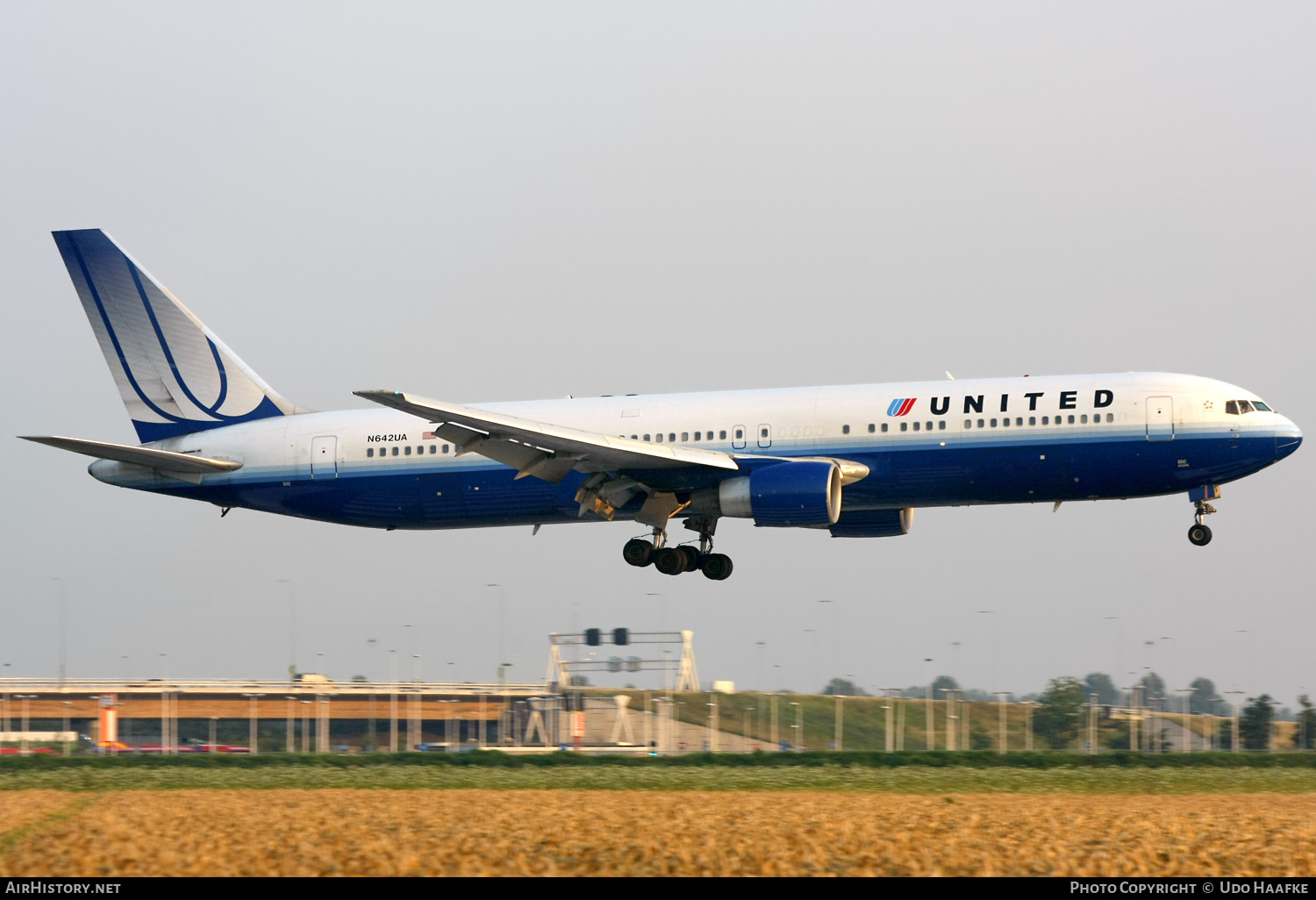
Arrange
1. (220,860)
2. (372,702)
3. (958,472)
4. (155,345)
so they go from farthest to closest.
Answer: (372,702)
(155,345)
(958,472)
(220,860)

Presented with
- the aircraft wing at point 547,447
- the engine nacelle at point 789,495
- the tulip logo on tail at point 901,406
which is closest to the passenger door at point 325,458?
the aircraft wing at point 547,447

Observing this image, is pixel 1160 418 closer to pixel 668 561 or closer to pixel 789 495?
pixel 789 495

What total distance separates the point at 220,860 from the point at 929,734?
43250mm

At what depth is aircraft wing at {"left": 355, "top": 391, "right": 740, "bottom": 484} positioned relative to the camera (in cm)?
3516

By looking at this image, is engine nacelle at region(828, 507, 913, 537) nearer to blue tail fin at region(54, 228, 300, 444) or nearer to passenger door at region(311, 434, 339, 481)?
passenger door at region(311, 434, 339, 481)

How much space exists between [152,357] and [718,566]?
66.2 ft

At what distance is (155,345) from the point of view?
46.8m

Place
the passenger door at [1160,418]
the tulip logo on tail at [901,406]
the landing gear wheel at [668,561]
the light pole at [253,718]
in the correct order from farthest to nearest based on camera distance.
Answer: the light pole at [253,718]
the landing gear wheel at [668,561]
the tulip logo on tail at [901,406]
the passenger door at [1160,418]

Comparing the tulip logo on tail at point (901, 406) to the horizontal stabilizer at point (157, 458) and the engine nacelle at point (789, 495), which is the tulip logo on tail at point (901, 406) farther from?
the horizontal stabilizer at point (157, 458)

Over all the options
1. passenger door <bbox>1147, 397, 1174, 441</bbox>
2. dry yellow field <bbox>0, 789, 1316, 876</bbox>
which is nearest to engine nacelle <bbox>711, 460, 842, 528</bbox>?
passenger door <bbox>1147, 397, 1174, 441</bbox>

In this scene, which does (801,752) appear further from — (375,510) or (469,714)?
(469,714)

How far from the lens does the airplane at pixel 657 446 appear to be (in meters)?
37.6

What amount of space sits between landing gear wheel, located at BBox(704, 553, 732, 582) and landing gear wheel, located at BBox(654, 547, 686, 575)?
1.04m

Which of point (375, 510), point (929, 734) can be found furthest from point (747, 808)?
point (929, 734)
